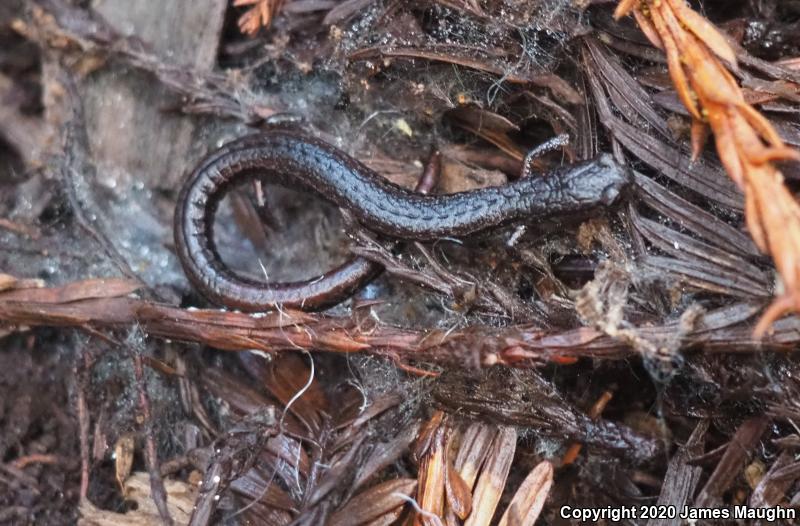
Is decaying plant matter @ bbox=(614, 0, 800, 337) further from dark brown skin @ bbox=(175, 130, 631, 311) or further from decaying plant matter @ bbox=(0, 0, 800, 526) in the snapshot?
dark brown skin @ bbox=(175, 130, 631, 311)

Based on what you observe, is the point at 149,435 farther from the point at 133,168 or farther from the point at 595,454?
the point at 595,454

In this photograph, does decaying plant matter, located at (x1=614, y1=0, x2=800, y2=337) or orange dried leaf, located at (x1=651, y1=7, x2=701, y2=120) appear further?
orange dried leaf, located at (x1=651, y1=7, x2=701, y2=120)

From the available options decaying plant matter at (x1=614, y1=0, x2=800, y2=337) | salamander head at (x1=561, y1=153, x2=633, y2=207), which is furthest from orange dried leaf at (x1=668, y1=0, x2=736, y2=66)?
salamander head at (x1=561, y1=153, x2=633, y2=207)

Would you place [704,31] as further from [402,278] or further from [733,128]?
[402,278]

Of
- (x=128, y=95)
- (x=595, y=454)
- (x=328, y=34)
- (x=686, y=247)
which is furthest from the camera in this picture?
(x=128, y=95)

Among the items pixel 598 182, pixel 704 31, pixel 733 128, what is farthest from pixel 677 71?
pixel 598 182

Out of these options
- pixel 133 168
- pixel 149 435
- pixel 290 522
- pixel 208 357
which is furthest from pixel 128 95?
pixel 290 522
